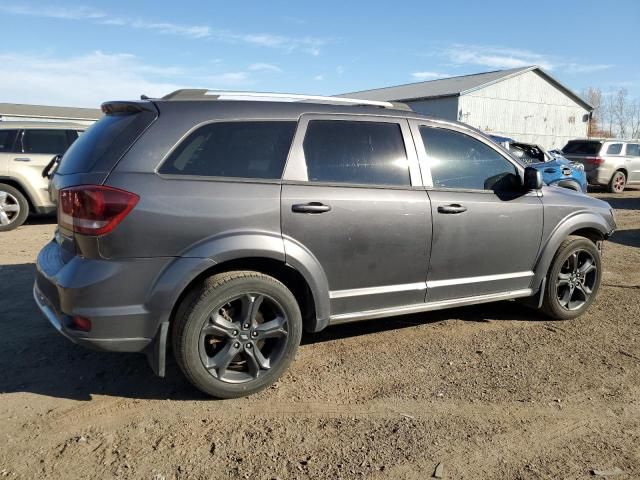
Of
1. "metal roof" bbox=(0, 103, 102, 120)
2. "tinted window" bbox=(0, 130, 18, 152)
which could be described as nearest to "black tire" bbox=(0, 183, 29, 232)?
"tinted window" bbox=(0, 130, 18, 152)

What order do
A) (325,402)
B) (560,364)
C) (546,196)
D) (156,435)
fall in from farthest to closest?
(546,196) → (560,364) → (325,402) → (156,435)

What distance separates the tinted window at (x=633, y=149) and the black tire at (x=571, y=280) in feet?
48.6

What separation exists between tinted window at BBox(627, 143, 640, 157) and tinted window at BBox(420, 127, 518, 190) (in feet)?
51.3

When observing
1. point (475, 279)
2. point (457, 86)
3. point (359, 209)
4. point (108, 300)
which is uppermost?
point (457, 86)

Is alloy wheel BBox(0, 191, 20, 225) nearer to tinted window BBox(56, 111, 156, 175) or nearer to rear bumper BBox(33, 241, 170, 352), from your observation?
tinted window BBox(56, 111, 156, 175)

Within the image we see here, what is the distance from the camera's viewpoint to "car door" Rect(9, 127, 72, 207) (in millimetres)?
8633

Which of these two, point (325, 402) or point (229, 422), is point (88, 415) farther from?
point (325, 402)

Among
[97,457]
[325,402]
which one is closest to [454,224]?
[325,402]

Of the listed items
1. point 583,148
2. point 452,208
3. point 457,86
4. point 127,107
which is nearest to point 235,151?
point 127,107

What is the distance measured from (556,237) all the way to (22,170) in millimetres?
8332

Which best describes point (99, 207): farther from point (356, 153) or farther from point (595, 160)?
point (595, 160)

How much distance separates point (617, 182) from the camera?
16781 millimetres

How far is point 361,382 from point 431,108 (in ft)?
106

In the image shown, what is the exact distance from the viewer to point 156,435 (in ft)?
9.30
